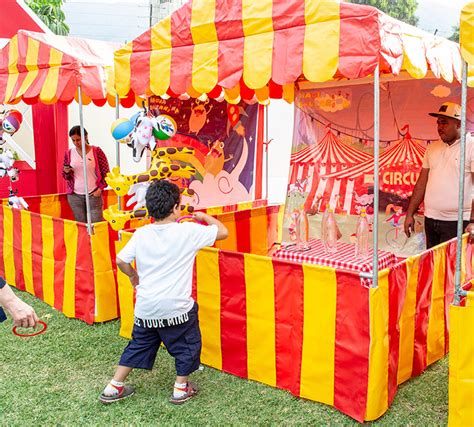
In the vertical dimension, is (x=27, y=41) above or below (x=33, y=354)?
above

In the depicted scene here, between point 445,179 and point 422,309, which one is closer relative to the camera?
point 422,309

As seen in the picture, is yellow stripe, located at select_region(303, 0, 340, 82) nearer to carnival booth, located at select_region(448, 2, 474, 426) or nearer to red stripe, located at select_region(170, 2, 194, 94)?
carnival booth, located at select_region(448, 2, 474, 426)

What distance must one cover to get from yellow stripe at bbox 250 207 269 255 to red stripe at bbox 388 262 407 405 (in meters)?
2.67

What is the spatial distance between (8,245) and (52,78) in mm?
1997

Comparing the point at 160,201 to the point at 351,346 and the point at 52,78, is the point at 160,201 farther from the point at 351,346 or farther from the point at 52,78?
the point at 52,78

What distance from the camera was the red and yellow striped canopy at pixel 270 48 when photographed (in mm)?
2727

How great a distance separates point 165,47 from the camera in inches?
141

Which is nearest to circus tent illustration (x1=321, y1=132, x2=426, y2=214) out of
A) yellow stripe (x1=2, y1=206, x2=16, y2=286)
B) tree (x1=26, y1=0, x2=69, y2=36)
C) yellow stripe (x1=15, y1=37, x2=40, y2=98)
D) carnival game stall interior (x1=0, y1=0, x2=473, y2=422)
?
carnival game stall interior (x1=0, y1=0, x2=473, y2=422)

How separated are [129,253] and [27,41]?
301 centimetres

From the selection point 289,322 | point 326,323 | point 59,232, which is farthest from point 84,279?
point 326,323

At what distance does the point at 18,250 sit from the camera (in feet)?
17.9

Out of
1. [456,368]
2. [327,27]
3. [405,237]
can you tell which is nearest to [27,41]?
[327,27]

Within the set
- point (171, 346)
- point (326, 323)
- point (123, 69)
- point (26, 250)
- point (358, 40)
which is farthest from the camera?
point (26, 250)

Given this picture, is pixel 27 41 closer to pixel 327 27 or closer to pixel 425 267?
pixel 327 27
